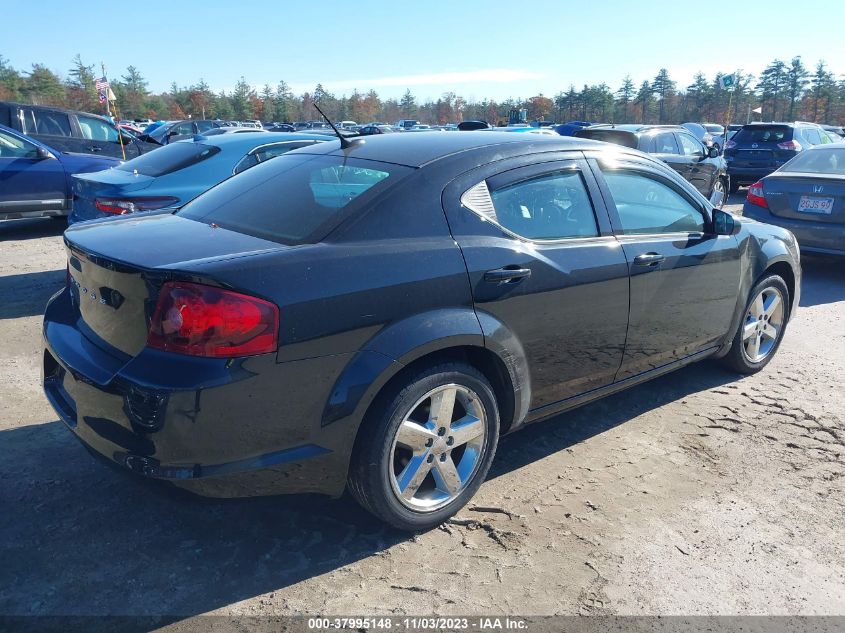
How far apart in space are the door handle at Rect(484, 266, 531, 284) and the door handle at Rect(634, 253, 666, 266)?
2.81ft

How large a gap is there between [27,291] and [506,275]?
5619 millimetres

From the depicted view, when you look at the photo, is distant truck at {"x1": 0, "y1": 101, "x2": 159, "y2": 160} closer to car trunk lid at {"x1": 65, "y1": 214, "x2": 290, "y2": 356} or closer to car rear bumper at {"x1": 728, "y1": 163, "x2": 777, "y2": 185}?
car trunk lid at {"x1": 65, "y1": 214, "x2": 290, "y2": 356}

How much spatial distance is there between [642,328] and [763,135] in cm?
1337

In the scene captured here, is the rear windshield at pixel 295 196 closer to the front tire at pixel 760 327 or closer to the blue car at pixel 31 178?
the front tire at pixel 760 327

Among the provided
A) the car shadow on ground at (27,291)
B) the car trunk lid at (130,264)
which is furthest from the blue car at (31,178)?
the car trunk lid at (130,264)

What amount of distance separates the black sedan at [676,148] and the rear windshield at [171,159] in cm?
679

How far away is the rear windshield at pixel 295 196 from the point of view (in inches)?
110

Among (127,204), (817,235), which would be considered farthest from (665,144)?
(127,204)

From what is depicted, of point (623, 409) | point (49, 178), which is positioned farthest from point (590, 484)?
point (49, 178)

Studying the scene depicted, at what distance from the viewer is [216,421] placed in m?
2.28

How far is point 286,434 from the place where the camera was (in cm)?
241

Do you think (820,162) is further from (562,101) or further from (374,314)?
(562,101)

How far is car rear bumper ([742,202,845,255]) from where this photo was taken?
24.3 ft

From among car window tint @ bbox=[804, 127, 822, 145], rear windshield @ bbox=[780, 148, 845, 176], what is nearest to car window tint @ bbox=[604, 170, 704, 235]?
rear windshield @ bbox=[780, 148, 845, 176]
